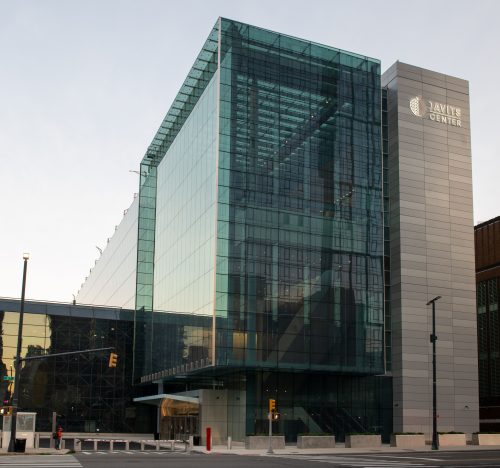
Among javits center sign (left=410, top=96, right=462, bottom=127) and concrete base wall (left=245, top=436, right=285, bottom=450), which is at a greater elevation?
javits center sign (left=410, top=96, right=462, bottom=127)

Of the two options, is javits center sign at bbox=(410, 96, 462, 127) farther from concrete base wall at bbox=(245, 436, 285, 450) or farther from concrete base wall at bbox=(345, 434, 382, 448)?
concrete base wall at bbox=(245, 436, 285, 450)

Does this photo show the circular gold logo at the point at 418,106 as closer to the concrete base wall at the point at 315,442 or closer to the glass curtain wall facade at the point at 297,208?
the glass curtain wall facade at the point at 297,208

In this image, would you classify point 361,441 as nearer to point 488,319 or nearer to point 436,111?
point 436,111

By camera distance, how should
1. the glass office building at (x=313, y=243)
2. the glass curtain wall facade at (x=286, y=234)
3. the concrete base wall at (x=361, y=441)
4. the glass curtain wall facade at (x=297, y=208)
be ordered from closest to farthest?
1. the concrete base wall at (x=361, y=441)
2. the glass curtain wall facade at (x=297, y=208)
3. the glass curtain wall facade at (x=286, y=234)
4. the glass office building at (x=313, y=243)

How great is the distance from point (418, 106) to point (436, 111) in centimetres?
205

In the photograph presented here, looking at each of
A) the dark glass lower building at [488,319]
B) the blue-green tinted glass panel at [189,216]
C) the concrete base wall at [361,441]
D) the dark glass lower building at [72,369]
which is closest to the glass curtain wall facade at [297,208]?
the blue-green tinted glass panel at [189,216]

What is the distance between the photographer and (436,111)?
73125 mm

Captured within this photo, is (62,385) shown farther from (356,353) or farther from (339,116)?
(339,116)

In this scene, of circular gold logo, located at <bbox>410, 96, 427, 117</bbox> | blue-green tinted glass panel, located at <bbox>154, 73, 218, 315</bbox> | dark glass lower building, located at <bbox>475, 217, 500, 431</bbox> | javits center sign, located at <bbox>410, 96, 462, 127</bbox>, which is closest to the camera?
blue-green tinted glass panel, located at <bbox>154, 73, 218, 315</bbox>

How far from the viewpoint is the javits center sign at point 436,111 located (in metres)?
72.4

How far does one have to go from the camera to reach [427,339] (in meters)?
68.9

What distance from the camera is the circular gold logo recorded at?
72125mm

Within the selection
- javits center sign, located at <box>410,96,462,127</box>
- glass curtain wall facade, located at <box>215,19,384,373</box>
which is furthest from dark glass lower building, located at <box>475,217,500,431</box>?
glass curtain wall facade, located at <box>215,19,384,373</box>

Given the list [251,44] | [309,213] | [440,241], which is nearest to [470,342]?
[440,241]
